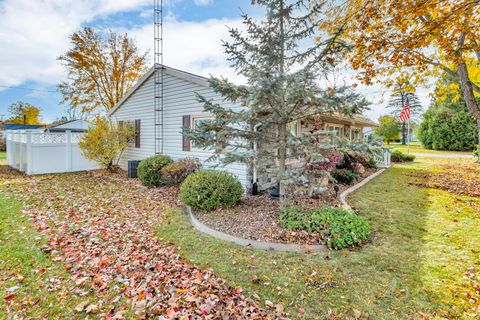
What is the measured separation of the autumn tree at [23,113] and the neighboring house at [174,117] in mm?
34495

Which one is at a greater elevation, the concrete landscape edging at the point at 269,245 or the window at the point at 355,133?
the window at the point at 355,133

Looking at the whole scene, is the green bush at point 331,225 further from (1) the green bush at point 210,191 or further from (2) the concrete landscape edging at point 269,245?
(1) the green bush at point 210,191

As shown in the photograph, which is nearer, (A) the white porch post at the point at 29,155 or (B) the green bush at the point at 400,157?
(A) the white porch post at the point at 29,155

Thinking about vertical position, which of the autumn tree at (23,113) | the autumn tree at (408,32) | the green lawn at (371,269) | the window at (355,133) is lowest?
the green lawn at (371,269)

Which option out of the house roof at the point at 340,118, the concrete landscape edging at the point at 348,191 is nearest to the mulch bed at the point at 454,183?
the concrete landscape edging at the point at 348,191

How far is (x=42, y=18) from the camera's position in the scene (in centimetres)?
940

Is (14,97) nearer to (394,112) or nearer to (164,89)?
(164,89)

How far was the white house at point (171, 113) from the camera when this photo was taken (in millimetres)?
8641

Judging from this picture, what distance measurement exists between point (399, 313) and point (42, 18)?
13969 mm

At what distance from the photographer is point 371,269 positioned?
11.5ft

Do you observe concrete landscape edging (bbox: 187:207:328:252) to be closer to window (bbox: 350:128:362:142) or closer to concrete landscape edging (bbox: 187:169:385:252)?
concrete landscape edging (bbox: 187:169:385:252)

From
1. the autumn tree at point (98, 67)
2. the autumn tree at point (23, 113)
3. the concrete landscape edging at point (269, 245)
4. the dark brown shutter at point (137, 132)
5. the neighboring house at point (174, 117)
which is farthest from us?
the autumn tree at point (23, 113)

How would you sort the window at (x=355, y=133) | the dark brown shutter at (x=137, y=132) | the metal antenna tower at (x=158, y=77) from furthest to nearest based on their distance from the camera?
1. the window at (x=355, y=133)
2. the dark brown shutter at (x=137, y=132)
3. the metal antenna tower at (x=158, y=77)

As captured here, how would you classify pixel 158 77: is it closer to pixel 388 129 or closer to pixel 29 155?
pixel 29 155
